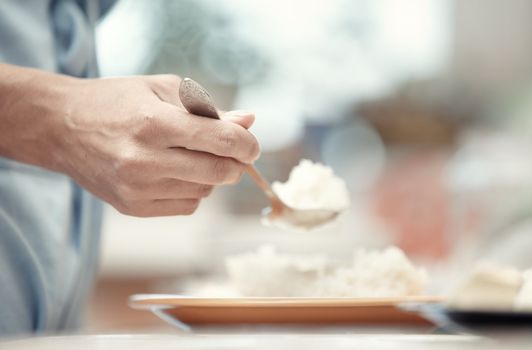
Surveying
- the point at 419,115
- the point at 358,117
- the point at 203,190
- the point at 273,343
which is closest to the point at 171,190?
the point at 203,190

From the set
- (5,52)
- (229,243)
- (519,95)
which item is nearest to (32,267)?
(5,52)

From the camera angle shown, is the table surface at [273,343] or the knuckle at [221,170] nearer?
the table surface at [273,343]

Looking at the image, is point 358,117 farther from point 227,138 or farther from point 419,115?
point 227,138

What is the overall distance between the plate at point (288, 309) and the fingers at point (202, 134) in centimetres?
14

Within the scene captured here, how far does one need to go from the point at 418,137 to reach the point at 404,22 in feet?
5.82

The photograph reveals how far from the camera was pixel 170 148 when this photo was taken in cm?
77

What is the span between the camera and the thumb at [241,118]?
773 mm

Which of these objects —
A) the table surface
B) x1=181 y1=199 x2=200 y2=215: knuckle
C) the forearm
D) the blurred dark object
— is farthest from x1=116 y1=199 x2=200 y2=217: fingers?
the blurred dark object

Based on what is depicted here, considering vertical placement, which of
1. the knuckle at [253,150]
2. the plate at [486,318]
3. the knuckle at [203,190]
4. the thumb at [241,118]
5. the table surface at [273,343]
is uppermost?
the thumb at [241,118]

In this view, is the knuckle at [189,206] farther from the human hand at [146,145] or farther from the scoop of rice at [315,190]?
the scoop of rice at [315,190]

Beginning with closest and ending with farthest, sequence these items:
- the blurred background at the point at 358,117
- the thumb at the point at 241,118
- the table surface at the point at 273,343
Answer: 1. the table surface at the point at 273,343
2. the thumb at the point at 241,118
3. the blurred background at the point at 358,117

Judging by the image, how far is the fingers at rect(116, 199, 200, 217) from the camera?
Answer: 2.76 feet

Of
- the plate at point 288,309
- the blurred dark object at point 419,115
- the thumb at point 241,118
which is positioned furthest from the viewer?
the blurred dark object at point 419,115

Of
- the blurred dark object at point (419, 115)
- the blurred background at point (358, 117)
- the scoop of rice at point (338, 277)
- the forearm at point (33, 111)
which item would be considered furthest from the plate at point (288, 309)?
the blurred dark object at point (419, 115)
